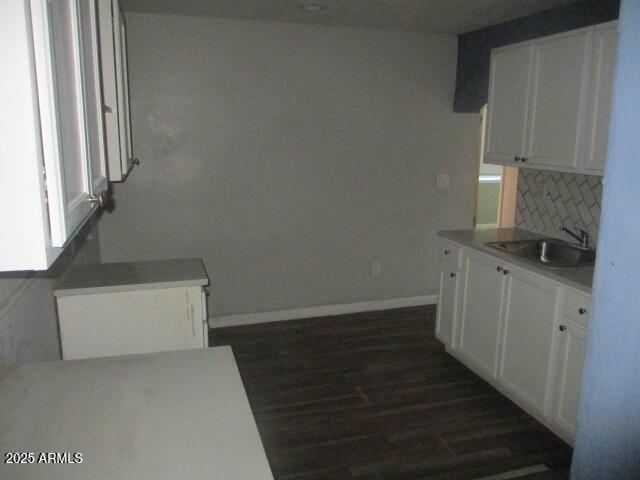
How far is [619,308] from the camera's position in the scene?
3.48 feet

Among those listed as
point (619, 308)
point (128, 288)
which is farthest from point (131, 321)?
point (619, 308)

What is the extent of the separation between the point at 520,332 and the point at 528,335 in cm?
7

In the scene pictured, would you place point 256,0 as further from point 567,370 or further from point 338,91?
point 567,370

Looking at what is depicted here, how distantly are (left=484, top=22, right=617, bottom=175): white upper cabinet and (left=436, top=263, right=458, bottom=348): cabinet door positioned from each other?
80 centimetres

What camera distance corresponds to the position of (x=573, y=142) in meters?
2.74

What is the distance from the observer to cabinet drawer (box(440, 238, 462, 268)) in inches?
129

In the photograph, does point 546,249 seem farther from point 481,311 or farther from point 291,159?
point 291,159

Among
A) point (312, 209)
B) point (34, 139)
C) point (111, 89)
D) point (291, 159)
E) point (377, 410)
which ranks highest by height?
point (111, 89)

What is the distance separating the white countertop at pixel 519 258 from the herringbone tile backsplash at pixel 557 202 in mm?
104

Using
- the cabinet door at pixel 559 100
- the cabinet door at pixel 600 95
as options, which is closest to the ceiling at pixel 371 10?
the cabinet door at pixel 559 100

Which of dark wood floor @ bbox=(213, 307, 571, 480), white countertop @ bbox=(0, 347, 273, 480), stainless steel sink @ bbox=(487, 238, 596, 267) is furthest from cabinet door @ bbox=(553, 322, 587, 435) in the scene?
white countertop @ bbox=(0, 347, 273, 480)

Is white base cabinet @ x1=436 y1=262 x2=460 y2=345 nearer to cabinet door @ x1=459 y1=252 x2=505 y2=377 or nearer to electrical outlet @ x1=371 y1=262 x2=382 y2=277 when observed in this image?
cabinet door @ x1=459 y1=252 x2=505 y2=377

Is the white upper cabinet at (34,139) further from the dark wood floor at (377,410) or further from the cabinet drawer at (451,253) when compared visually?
the cabinet drawer at (451,253)

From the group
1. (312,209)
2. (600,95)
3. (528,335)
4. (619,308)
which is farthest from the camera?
(312,209)
